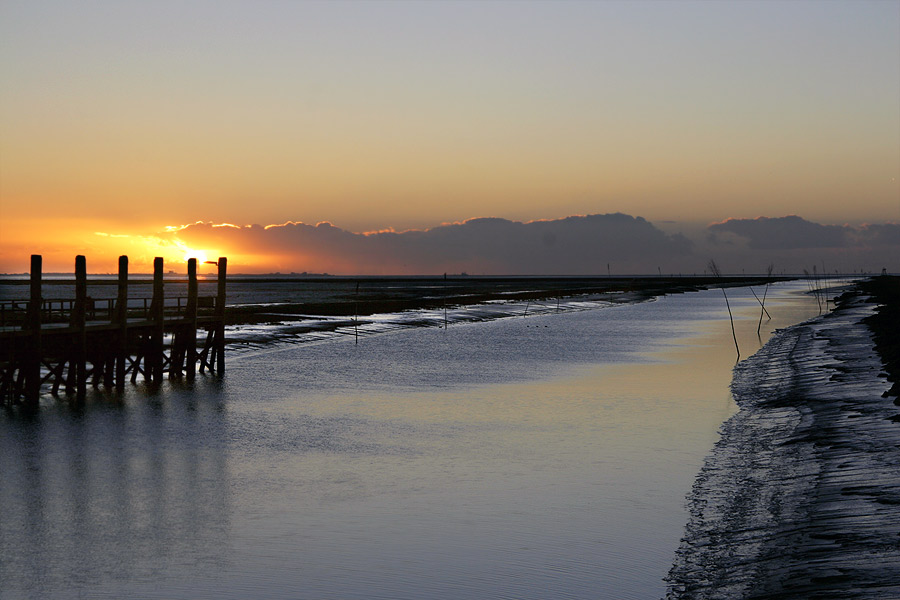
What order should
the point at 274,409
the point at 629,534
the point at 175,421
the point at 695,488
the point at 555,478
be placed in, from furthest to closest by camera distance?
1. the point at 274,409
2. the point at 175,421
3. the point at 555,478
4. the point at 695,488
5. the point at 629,534

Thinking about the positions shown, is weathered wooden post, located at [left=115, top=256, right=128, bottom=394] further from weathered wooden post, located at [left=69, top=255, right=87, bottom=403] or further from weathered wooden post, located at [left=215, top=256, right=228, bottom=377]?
weathered wooden post, located at [left=215, top=256, right=228, bottom=377]

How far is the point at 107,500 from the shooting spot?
596 inches

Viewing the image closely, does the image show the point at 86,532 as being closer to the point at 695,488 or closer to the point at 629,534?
the point at 629,534

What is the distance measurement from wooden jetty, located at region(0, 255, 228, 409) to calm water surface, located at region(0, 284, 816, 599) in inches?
67.2

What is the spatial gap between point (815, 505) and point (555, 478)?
4.94 meters

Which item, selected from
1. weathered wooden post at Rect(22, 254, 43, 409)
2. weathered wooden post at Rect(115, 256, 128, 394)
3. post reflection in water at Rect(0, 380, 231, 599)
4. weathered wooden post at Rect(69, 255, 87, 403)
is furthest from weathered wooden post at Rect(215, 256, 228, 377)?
post reflection in water at Rect(0, 380, 231, 599)

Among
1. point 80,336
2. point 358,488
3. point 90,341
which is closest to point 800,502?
point 358,488

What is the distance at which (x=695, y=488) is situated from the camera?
1567 centimetres

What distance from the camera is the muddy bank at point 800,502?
1030 cm

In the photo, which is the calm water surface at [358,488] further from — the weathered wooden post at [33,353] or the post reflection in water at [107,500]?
the weathered wooden post at [33,353]

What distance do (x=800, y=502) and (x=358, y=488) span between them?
24.6 ft

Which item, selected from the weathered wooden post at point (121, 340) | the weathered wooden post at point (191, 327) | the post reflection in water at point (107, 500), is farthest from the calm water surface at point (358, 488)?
the weathered wooden post at point (191, 327)

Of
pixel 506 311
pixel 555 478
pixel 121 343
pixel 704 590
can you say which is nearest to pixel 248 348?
pixel 121 343

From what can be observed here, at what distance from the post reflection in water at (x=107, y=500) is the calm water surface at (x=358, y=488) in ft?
0.16
